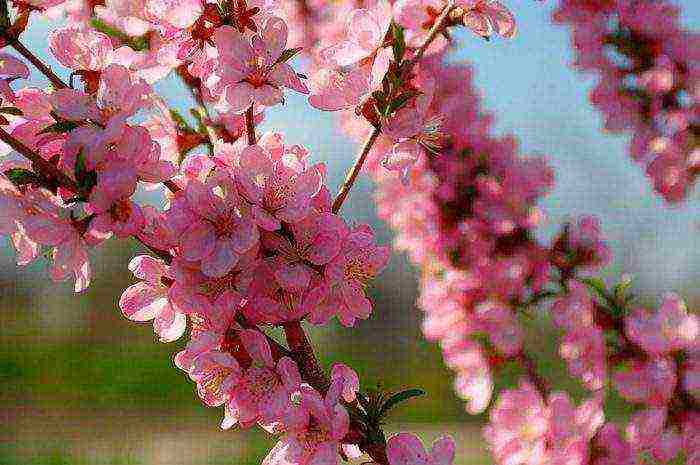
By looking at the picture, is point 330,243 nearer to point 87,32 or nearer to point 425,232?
point 87,32

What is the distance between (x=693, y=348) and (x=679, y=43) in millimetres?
395

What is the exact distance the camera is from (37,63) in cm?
55

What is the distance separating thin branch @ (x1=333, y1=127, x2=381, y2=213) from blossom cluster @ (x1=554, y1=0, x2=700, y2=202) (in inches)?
22.6

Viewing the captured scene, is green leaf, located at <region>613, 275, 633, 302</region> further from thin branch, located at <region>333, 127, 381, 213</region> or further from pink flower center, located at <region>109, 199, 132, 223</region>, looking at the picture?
pink flower center, located at <region>109, 199, 132, 223</region>

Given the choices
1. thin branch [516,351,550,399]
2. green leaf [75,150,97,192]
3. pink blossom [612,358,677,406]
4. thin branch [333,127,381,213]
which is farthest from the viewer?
thin branch [516,351,550,399]

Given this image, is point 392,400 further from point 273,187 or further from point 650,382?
point 650,382

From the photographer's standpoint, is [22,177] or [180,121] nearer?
[22,177]

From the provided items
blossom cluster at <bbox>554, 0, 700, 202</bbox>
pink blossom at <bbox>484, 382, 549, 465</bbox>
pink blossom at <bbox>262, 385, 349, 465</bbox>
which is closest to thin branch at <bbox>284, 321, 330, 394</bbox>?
pink blossom at <bbox>262, 385, 349, 465</bbox>

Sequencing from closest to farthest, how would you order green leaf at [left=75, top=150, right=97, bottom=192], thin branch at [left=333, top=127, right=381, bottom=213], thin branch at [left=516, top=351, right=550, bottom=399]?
green leaf at [left=75, top=150, right=97, bottom=192], thin branch at [left=333, top=127, right=381, bottom=213], thin branch at [left=516, top=351, right=550, bottom=399]

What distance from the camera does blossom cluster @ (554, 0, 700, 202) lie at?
3.51ft

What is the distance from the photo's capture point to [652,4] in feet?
3.54

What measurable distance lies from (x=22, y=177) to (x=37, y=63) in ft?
0.27

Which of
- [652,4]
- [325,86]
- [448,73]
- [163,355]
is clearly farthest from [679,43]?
[163,355]

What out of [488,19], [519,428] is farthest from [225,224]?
[519,428]
